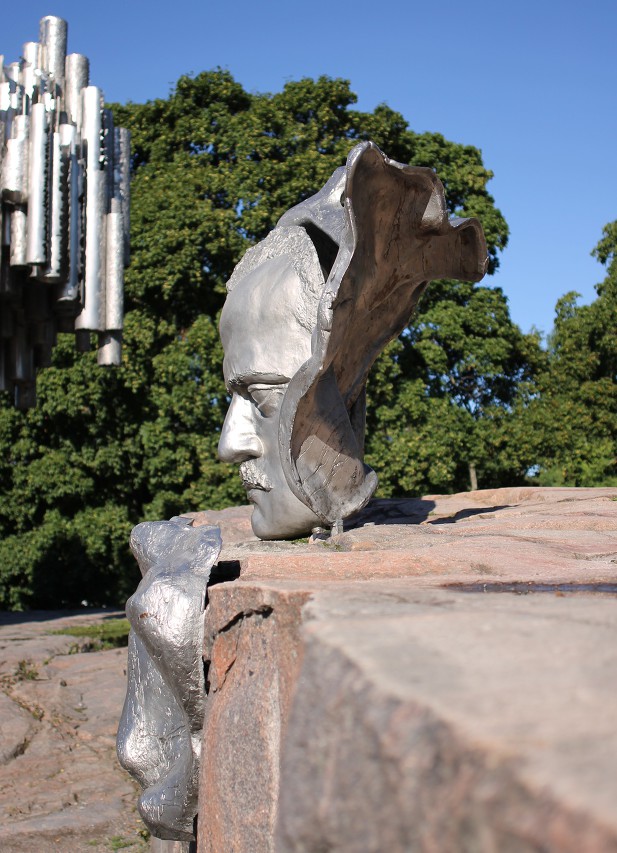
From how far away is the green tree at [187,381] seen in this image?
1230 centimetres

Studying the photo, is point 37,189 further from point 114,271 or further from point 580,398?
point 580,398

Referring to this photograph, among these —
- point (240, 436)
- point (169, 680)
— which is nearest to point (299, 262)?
point (240, 436)

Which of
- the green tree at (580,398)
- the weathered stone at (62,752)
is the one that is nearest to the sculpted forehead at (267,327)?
the weathered stone at (62,752)

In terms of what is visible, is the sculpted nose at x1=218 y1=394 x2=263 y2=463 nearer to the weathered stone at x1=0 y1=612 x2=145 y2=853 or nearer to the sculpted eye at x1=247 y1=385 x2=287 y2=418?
the sculpted eye at x1=247 y1=385 x2=287 y2=418

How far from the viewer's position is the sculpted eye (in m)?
4.03

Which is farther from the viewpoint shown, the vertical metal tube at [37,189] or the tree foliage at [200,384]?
the tree foliage at [200,384]

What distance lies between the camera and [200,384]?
12633 millimetres

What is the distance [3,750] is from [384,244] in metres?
3.31

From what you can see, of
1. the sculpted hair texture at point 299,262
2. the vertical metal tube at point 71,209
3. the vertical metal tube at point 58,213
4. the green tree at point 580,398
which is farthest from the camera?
the green tree at point 580,398

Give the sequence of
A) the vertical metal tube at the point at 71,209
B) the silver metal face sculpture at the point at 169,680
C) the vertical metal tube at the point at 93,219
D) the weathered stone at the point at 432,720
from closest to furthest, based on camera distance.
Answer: the weathered stone at the point at 432,720 → the silver metal face sculpture at the point at 169,680 → the vertical metal tube at the point at 71,209 → the vertical metal tube at the point at 93,219

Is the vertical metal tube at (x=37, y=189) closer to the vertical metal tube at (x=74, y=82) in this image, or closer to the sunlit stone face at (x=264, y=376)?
the vertical metal tube at (x=74, y=82)

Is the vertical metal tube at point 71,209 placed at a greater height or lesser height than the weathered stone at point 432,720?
greater

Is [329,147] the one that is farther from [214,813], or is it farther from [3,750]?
[214,813]

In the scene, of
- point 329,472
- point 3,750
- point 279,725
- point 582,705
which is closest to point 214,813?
point 279,725
